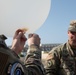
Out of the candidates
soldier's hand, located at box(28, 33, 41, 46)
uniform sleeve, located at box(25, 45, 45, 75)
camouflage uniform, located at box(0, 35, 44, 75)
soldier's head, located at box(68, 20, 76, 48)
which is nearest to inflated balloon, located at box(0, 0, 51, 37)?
soldier's hand, located at box(28, 33, 41, 46)

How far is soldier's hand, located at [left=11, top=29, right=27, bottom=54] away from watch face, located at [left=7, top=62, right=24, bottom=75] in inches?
7.3

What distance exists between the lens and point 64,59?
4.05m

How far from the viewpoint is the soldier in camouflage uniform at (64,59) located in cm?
400

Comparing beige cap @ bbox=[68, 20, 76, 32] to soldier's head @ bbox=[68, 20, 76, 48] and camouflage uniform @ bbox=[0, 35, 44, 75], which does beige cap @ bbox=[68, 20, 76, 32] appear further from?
camouflage uniform @ bbox=[0, 35, 44, 75]

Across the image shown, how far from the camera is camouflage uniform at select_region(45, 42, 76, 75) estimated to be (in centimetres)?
400

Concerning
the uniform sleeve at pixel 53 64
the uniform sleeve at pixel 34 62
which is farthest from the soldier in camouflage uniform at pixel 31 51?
the uniform sleeve at pixel 53 64

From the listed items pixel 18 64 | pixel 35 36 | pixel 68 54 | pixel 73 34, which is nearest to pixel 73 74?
pixel 68 54

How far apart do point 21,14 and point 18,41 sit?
10.6 inches

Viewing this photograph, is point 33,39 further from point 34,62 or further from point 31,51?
point 34,62

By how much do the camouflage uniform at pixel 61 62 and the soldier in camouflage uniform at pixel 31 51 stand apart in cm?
176

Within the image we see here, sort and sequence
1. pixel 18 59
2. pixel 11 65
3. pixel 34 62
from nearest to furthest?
pixel 11 65
pixel 18 59
pixel 34 62

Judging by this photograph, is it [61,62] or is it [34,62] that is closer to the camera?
[34,62]

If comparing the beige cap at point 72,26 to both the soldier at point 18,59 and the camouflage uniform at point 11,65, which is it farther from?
the camouflage uniform at point 11,65

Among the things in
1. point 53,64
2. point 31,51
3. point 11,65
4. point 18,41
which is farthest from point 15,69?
point 53,64
